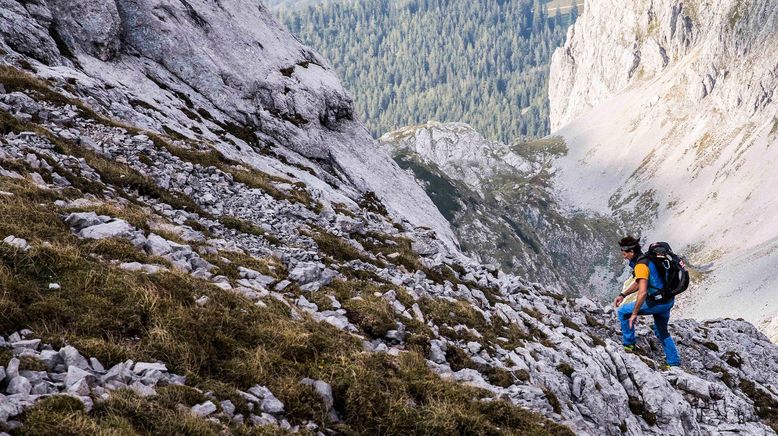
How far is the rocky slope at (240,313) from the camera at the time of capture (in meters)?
7.88

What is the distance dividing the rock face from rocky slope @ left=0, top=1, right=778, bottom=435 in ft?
1.15

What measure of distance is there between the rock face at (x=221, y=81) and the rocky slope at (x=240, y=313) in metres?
0.35

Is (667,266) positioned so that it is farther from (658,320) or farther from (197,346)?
(197,346)

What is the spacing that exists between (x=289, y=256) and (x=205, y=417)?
924cm

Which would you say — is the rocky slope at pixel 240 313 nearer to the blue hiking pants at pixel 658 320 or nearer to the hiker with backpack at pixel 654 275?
the blue hiking pants at pixel 658 320

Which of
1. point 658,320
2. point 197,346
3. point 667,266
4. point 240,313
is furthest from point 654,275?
point 197,346

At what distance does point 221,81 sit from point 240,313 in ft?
107

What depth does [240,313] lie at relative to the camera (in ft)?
33.8

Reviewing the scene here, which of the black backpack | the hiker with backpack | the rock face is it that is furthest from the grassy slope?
the rock face

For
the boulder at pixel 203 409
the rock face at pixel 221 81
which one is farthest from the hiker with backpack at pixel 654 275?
the rock face at pixel 221 81

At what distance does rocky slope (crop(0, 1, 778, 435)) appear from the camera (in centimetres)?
788

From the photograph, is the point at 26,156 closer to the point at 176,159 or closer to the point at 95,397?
the point at 176,159

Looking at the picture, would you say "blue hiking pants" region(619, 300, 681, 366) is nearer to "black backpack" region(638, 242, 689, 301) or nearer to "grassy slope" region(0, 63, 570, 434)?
"black backpack" region(638, 242, 689, 301)

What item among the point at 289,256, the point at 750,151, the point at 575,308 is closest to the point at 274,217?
the point at 289,256
